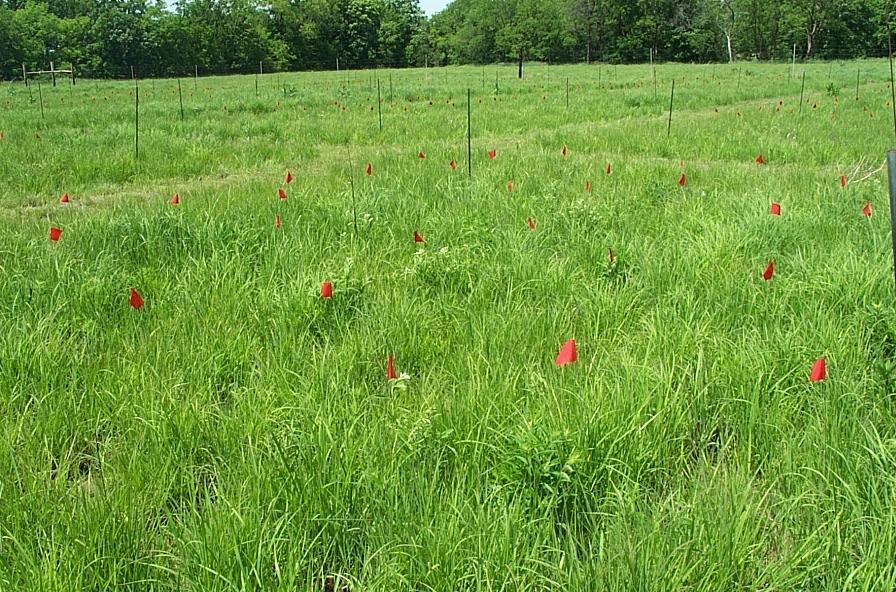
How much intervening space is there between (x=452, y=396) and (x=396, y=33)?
94266 millimetres

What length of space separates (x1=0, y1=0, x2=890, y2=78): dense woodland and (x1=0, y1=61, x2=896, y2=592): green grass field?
52448 mm

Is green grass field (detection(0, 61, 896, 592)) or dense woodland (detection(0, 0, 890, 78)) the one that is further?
dense woodland (detection(0, 0, 890, 78))

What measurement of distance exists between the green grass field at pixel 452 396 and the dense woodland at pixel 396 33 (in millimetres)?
52448

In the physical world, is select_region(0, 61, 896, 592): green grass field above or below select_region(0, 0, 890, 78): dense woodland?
below

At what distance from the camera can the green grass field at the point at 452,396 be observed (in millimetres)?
1637

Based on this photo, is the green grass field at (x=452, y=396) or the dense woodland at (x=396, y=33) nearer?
the green grass field at (x=452, y=396)

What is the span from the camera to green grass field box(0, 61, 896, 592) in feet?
5.37

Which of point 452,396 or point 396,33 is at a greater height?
point 396,33

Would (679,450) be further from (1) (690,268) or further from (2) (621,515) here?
(1) (690,268)

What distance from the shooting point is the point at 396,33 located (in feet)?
295

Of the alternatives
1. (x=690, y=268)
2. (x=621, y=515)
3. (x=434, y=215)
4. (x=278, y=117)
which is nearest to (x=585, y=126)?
(x=278, y=117)

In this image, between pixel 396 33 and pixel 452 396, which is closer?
pixel 452 396

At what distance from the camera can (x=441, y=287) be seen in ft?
11.5

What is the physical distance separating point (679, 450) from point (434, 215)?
116 inches
